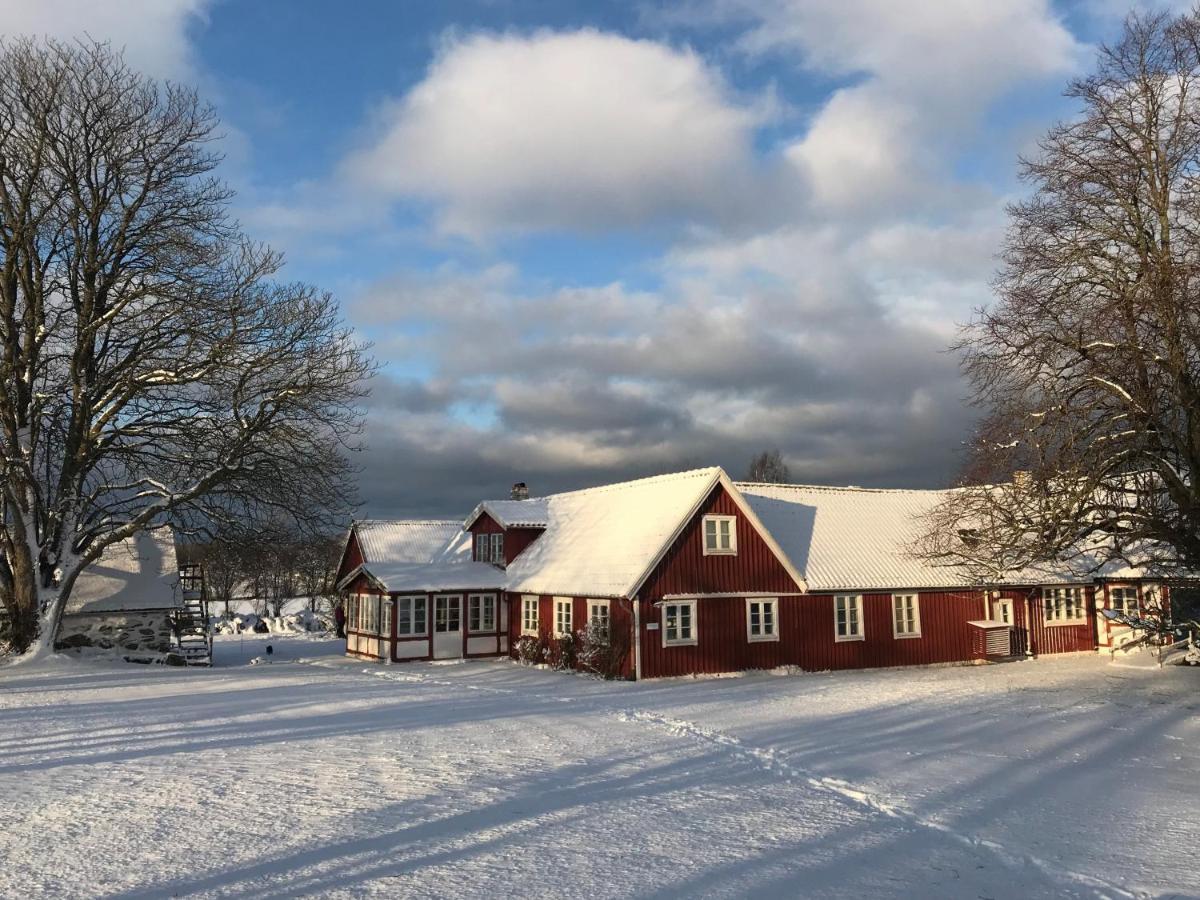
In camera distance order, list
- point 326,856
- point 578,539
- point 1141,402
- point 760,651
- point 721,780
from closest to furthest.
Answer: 1. point 326,856
2. point 721,780
3. point 1141,402
4. point 760,651
5. point 578,539

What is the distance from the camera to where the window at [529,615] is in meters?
31.4

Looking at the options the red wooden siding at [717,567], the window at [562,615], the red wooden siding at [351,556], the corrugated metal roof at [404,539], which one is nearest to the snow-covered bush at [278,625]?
the red wooden siding at [351,556]

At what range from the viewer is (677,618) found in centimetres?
2675

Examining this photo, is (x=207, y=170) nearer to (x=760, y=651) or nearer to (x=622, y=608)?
(x=622, y=608)

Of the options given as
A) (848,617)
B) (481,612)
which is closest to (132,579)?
(481,612)

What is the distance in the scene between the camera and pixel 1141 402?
57.4 ft

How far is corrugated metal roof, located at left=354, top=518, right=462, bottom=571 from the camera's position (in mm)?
38469

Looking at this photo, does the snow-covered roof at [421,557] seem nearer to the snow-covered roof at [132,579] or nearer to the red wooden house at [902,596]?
the snow-covered roof at [132,579]

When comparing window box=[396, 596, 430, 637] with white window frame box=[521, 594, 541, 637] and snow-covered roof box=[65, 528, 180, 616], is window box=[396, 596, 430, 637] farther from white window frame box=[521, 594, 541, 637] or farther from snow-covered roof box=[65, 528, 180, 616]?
snow-covered roof box=[65, 528, 180, 616]

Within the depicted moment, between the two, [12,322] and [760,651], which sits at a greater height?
[12,322]

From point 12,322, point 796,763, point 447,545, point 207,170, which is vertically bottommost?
point 796,763

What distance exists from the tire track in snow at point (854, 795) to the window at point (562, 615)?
10142mm

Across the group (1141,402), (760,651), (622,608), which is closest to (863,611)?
(760,651)

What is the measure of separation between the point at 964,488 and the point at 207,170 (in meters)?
22.6
